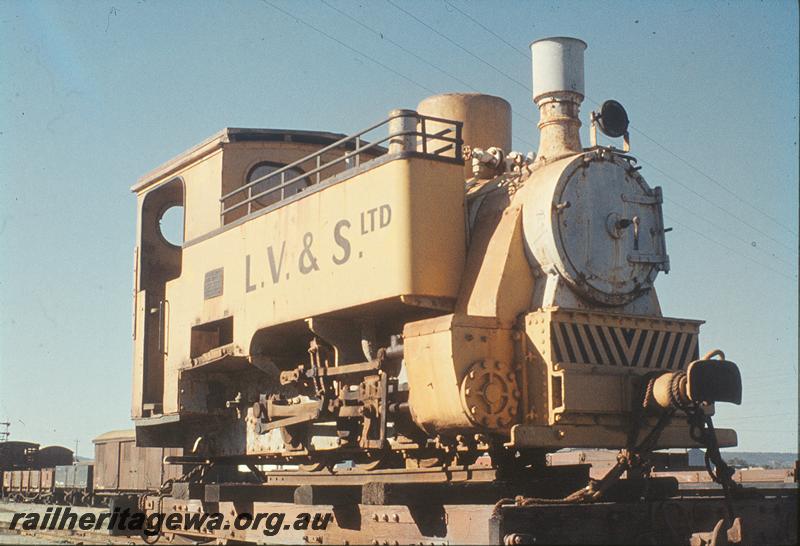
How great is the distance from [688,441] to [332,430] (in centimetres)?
324

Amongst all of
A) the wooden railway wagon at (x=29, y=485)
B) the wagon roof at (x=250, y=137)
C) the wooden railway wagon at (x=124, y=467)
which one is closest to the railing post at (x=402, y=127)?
the wagon roof at (x=250, y=137)

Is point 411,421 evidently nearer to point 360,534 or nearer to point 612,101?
point 360,534

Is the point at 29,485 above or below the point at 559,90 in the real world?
below

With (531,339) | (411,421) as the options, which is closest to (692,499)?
(531,339)

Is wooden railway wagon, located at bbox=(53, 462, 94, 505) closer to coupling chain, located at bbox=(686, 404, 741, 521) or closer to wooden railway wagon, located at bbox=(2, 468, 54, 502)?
wooden railway wagon, located at bbox=(2, 468, 54, 502)

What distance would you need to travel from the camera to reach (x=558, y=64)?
29.1 feet

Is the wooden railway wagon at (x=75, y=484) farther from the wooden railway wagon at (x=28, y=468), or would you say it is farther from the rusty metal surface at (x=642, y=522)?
the rusty metal surface at (x=642, y=522)

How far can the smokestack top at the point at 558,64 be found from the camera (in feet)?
29.1

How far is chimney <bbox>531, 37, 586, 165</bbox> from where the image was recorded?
8.80 m

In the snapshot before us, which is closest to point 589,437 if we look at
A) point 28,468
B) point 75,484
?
point 75,484


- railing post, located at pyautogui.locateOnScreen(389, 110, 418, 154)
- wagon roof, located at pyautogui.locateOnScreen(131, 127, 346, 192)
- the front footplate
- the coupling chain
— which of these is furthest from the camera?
wagon roof, located at pyautogui.locateOnScreen(131, 127, 346, 192)

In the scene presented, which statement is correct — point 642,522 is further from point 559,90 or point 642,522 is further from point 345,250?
point 559,90

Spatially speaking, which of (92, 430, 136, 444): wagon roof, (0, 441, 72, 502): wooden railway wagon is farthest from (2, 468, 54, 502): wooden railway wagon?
(92, 430, 136, 444): wagon roof

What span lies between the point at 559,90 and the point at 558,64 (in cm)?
22
